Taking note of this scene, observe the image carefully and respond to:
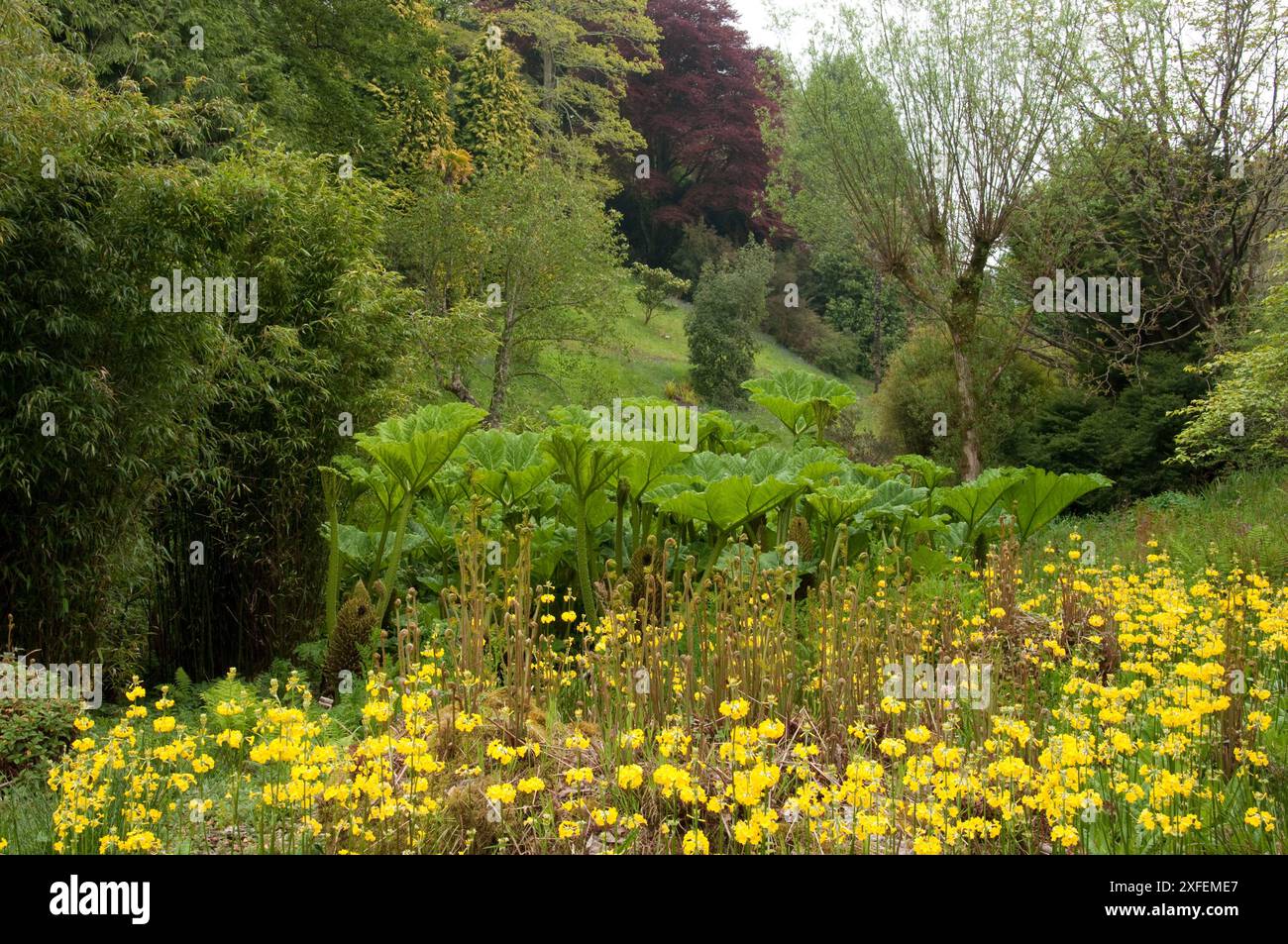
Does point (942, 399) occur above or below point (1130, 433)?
above

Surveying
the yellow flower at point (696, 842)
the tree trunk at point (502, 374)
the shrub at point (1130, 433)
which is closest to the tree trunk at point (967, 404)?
the shrub at point (1130, 433)

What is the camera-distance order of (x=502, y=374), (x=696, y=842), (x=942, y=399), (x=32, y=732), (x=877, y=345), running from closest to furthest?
(x=696, y=842) < (x=32, y=732) < (x=942, y=399) < (x=502, y=374) < (x=877, y=345)

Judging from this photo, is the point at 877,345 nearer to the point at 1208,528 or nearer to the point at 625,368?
the point at 625,368

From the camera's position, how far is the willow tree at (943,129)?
41.9ft

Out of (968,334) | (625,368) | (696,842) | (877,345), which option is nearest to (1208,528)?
(968,334)

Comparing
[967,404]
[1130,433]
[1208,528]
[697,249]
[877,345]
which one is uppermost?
[697,249]

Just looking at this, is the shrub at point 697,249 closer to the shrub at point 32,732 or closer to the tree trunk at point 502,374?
the tree trunk at point 502,374

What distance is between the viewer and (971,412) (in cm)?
1348

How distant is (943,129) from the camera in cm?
1303

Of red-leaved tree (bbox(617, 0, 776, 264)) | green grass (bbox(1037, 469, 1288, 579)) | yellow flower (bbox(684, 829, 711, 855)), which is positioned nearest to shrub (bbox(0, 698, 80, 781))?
yellow flower (bbox(684, 829, 711, 855))

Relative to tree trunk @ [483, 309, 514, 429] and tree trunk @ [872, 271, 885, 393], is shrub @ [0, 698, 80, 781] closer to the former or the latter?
tree trunk @ [483, 309, 514, 429]
